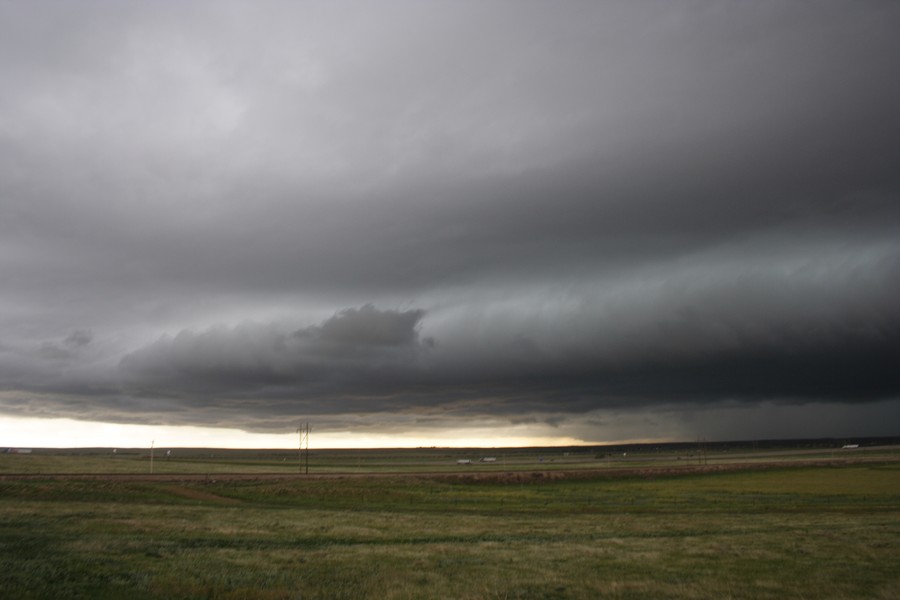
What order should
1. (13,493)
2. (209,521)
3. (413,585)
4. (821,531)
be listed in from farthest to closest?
(13,493)
(209,521)
(821,531)
(413,585)

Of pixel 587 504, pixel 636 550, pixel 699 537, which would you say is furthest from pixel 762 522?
pixel 587 504

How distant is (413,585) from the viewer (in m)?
21.9

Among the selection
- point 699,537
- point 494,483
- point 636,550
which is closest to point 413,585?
point 636,550

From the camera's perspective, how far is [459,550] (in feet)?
102

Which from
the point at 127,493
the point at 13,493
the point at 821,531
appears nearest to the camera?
the point at 821,531

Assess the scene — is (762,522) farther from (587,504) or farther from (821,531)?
(587,504)

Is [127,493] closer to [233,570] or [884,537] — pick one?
[233,570]

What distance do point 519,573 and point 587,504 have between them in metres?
44.2

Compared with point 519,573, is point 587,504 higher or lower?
lower

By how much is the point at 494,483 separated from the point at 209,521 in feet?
211

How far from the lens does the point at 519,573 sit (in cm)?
2461

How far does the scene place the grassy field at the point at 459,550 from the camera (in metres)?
20.8

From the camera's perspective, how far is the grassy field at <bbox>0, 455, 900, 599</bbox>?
20.8m

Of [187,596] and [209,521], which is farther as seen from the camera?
[209,521]
